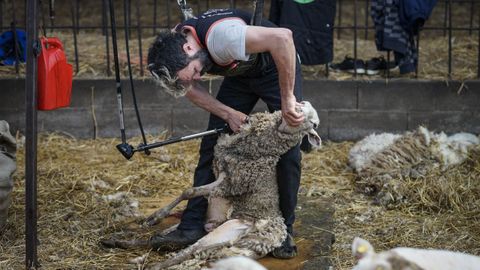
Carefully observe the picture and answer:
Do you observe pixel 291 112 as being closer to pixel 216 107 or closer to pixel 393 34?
pixel 216 107

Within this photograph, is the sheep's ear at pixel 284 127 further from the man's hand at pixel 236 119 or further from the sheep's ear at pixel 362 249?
the sheep's ear at pixel 362 249

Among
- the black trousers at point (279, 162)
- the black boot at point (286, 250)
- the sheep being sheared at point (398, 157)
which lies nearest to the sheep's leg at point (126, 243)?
the black trousers at point (279, 162)

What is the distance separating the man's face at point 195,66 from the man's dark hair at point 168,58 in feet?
0.07

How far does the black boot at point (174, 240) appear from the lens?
4598 mm

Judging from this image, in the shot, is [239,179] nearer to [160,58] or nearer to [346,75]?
[160,58]

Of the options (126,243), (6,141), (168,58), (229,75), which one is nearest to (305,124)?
(229,75)

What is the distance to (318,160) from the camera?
21.4 ft

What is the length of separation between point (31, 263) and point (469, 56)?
4924 mm

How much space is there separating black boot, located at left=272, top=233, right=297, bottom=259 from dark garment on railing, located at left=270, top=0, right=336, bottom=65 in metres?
2.30

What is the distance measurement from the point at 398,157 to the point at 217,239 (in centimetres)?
225

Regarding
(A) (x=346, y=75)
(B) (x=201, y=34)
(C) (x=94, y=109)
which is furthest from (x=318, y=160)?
(B) (x=201, y=34)

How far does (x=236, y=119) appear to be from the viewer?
4430 mm

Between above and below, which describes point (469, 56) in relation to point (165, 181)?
above

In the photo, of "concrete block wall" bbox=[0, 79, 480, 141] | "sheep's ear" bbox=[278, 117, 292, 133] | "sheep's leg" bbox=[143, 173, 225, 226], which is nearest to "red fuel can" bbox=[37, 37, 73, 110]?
"sheep's leg" bbox=[143, 173, 225, 226]
